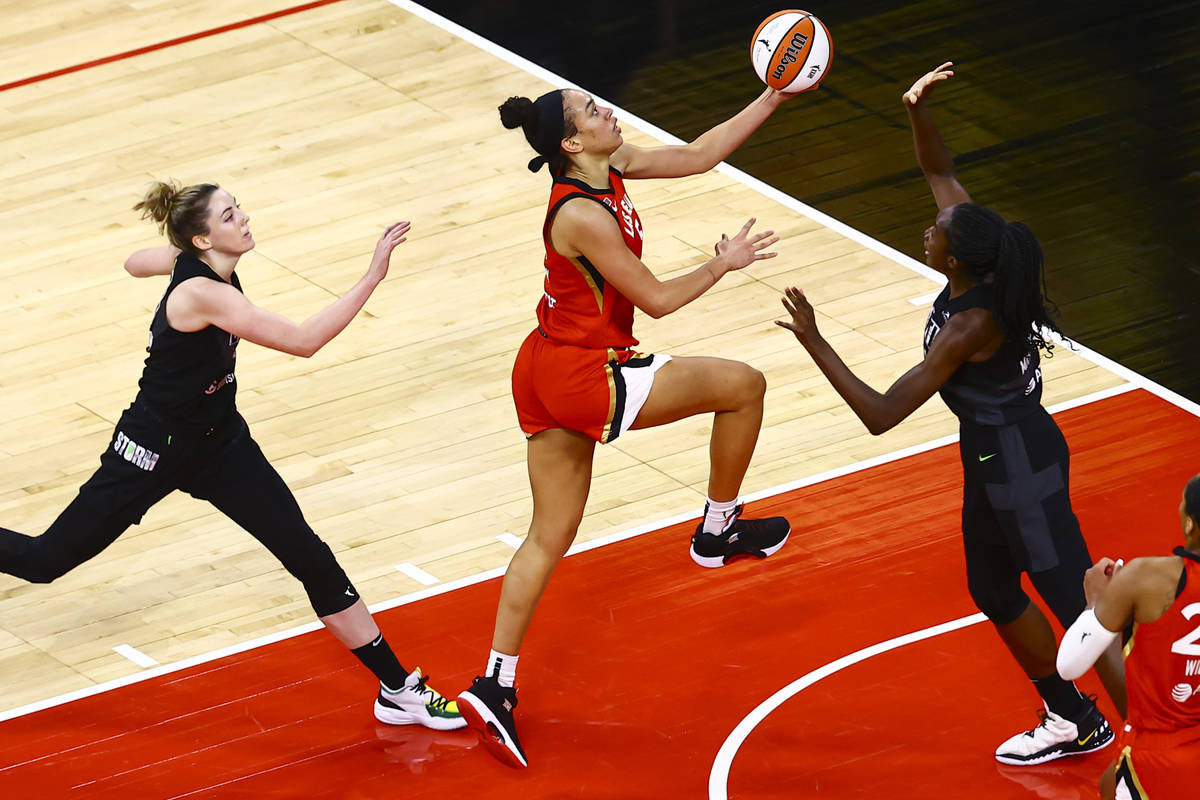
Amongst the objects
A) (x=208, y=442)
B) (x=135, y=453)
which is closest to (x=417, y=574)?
(x=208, y=442)

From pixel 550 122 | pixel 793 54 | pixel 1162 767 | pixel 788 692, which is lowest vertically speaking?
pixel 788 692

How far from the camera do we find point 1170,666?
16.8 feet

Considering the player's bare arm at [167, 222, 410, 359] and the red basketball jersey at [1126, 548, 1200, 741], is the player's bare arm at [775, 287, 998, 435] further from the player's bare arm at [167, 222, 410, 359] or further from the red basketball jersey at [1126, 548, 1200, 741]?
the player's bare arm at [167, 222, 410, 359]

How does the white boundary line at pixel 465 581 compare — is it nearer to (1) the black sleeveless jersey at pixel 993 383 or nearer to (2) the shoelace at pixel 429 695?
(2) the shoelace at pixel 429 695

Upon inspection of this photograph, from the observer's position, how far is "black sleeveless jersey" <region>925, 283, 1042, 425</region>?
596 centimetres

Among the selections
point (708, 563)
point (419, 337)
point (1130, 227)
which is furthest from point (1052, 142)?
point (708, 563)

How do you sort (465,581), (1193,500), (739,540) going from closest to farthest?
1. (1193,500)
2. (739,540)
3. (465,581)

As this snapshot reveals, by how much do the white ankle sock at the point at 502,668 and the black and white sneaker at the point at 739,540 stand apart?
3.67 feet

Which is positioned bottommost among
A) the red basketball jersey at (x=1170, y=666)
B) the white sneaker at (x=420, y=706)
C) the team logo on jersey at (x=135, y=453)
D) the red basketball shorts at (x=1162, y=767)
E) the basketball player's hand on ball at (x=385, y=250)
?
the white sneaker at (x=420, y=706)

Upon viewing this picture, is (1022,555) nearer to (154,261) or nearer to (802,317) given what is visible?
(802,317)

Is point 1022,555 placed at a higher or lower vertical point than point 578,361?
lower

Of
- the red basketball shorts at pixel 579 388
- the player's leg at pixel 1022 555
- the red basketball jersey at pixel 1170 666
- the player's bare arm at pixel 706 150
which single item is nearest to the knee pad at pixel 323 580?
the red basketball shorts at pixel 579 388

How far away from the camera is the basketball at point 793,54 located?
23.8ft

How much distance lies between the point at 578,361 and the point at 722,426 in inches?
28.4
